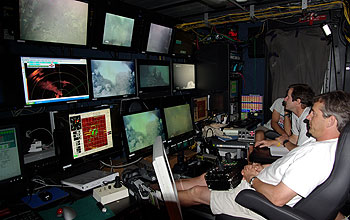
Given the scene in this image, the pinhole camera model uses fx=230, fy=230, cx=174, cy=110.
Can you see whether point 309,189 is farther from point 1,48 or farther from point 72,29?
point 1,48

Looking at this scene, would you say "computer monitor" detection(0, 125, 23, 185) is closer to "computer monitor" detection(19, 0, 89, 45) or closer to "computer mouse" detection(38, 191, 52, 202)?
"computer mouse" detection(38, 191, 52, 202)

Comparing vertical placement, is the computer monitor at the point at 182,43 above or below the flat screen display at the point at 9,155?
above

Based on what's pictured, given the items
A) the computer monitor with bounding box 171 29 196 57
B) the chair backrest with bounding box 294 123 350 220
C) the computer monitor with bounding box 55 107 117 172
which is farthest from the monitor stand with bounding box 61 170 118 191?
the computer monitor with bounding box 171 29 196 57

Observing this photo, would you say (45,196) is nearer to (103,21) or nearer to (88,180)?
(88,180)

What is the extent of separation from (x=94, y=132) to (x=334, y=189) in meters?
1.65

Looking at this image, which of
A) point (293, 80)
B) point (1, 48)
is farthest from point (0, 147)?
point (293, 80)

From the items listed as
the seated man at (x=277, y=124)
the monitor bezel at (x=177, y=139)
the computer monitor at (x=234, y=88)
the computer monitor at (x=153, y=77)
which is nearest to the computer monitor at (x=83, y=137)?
the monitor bezel at (x=177, y=139)

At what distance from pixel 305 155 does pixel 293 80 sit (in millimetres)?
2897

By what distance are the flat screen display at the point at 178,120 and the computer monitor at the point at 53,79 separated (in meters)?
0.82

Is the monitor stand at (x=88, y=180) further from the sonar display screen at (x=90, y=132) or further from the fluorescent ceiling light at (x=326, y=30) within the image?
the fluorescent ceiling light at (x=326, y=30)

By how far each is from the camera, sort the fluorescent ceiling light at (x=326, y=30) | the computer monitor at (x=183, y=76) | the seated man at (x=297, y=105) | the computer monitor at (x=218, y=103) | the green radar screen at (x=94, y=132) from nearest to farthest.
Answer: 1. the green radar screen at (x=94, y=132)
2. the seated man at (x=297, y=105)
3. the computer monitor at (x=183, y=76)
4. the fluorescent ceiling light at (x=326, y=30)
5. the computer monitor at (x=218, y=103)

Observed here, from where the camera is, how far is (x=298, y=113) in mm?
2930

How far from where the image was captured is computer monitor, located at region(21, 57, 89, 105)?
1649 millimetres

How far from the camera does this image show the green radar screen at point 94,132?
1.74m
